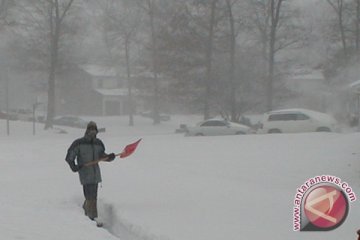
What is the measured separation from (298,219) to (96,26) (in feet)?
219

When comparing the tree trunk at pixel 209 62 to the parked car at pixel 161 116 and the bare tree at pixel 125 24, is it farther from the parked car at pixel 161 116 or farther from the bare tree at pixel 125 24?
the parked car at pixel 161 116

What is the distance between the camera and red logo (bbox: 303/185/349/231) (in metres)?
5.43

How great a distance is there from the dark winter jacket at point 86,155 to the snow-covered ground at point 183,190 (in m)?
0.67

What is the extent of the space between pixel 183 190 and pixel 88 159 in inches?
118

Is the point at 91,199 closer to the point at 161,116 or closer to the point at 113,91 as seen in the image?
the point at 161,116

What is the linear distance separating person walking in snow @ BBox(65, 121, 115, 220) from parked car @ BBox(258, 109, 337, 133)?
2178 centimetres

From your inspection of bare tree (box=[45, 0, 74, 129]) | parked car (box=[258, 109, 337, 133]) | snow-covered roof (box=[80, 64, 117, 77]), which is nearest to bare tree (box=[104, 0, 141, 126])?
bare tree (box=[45, 0, 74, 129])

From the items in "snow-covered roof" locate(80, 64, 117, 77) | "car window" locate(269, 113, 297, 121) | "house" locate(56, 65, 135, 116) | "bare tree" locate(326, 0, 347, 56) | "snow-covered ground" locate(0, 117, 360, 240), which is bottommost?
"snow-covered ground" locate(0, 117, 360, 240)

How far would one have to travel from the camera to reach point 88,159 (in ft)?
33.4

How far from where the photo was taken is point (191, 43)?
1702 inches

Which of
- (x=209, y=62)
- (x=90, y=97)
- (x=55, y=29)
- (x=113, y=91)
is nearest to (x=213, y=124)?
(x=209, y=62)

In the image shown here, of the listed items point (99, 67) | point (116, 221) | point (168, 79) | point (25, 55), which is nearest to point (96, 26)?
point (99, 67)

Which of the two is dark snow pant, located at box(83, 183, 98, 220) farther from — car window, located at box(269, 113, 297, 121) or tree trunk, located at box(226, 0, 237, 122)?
tree trunk, located at box(226, 0, 237, 122)

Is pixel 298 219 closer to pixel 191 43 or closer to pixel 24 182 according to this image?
pixel 24 182
